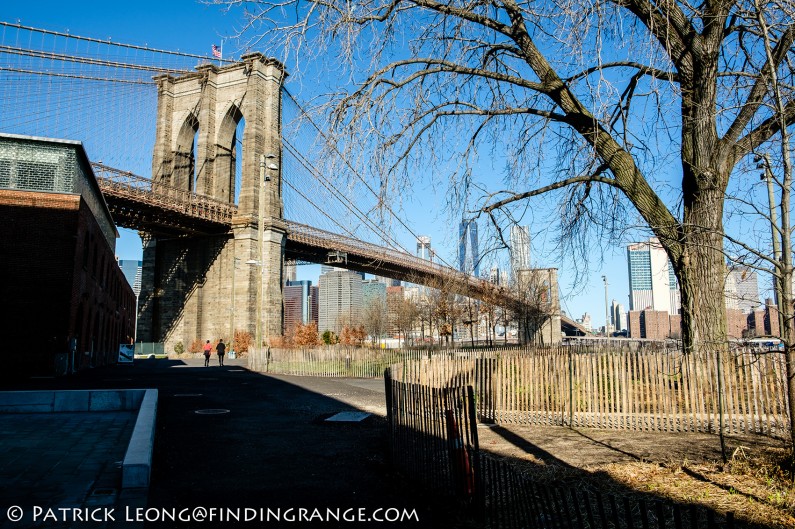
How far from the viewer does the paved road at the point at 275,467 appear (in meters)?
5.08

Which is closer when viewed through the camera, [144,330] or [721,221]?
[721,221]

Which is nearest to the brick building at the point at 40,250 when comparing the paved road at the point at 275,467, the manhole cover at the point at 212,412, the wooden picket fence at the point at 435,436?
the paved road at the point at 275,467

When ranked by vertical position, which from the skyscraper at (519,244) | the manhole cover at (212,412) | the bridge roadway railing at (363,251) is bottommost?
the manhole cover at (212,412)

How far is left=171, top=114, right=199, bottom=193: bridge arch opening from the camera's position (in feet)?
166

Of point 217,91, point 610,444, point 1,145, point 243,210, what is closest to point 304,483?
point 610,444

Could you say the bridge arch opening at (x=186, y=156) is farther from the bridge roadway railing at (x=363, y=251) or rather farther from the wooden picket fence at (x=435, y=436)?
the wooden picket fence at (x=435, y=436)

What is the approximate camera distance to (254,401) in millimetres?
13812

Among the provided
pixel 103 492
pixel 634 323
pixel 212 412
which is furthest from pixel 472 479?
pixel 634 323

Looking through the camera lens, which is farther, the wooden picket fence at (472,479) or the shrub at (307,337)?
the shrub at (307,337)

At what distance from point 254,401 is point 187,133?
4486 centimetres

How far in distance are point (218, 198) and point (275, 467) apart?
4332 cm

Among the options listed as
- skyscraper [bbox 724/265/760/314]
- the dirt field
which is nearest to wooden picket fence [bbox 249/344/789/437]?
the dirt field

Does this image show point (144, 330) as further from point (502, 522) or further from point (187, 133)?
point (502, 522)

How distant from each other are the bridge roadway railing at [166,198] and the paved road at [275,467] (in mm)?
25561
